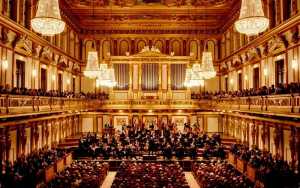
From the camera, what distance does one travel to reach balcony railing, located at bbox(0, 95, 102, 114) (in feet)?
40.0

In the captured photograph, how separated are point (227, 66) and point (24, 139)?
17.7 meters

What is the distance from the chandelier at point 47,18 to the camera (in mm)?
10367

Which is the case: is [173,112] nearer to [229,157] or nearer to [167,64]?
[167,64]

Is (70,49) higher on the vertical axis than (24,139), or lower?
higher

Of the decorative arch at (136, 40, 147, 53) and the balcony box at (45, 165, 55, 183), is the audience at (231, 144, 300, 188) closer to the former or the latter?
the balcony box at (45, 165, 55, 183)

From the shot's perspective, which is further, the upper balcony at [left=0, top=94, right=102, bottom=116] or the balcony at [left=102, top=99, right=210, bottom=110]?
the balcony at [left=102, top=99, right=210, bottom=110]

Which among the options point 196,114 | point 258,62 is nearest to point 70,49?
point 196,114

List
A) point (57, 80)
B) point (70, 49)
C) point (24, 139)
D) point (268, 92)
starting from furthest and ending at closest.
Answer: point (70, 49), point (57, 80), point (24, 139), point (268, 92)

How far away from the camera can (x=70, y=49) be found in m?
28.9

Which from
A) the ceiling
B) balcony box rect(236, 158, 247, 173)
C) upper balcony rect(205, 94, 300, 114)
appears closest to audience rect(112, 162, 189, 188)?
balcony box rect(236, 158, 247, 173)

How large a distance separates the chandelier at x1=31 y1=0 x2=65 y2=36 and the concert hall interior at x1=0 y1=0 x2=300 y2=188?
0.10 feet

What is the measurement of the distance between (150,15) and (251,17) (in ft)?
70.1

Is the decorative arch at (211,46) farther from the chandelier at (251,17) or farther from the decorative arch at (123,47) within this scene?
the chandelier at (251,17)

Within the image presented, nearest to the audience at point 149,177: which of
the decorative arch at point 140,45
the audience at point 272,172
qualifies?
the audience at point 272,172
